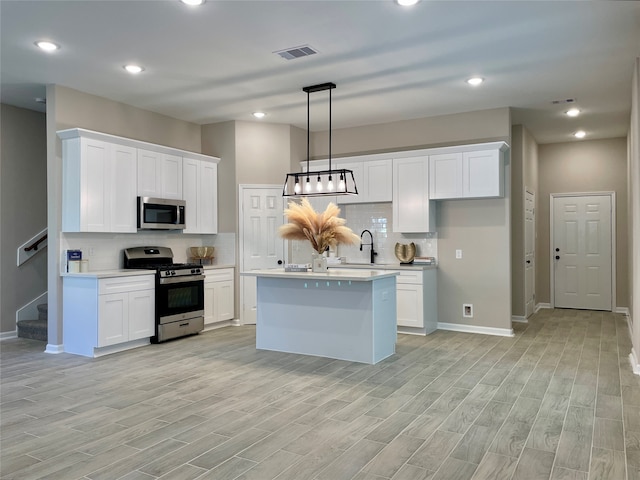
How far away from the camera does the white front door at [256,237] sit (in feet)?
23.4

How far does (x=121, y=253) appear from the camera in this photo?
6.17 meters

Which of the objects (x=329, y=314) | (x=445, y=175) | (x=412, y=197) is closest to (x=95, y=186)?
(x=329, y=314)

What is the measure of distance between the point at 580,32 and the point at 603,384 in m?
3.06

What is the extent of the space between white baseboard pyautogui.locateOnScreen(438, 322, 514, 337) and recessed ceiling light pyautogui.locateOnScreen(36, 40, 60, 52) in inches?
222

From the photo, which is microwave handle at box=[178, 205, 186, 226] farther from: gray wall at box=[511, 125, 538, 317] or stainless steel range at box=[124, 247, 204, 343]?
gray wall at box=[511, 125, 538, 317]

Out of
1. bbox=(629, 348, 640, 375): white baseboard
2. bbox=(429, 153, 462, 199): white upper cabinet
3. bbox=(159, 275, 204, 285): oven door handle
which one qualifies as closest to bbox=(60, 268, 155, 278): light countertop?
bbox=(159, 275, 204, 285): oven door handle

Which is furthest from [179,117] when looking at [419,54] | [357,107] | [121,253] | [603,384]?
[603,384]

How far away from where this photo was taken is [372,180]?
6.99m

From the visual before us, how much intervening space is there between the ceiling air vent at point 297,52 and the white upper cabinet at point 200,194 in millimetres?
2715

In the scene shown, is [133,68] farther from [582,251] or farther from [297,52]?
[582,251]

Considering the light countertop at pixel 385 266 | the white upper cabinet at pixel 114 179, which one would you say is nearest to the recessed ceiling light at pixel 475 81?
the light countertop at pixel 385 266

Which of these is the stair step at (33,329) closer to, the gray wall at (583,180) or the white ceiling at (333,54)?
the white ceiling at (333,54)

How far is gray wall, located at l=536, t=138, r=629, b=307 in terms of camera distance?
8422 millimetres

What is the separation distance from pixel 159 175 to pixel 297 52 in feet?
9.15
